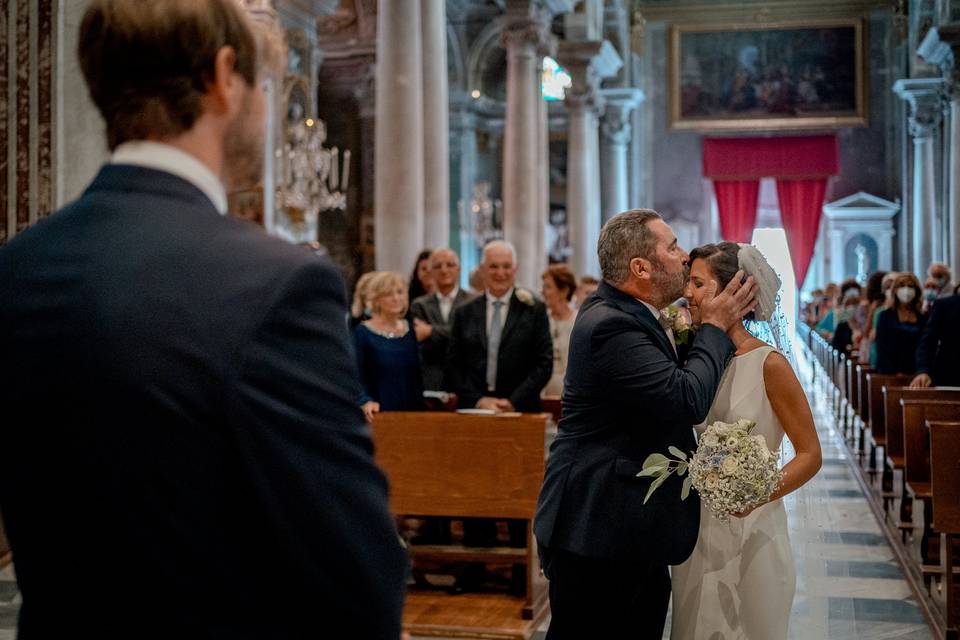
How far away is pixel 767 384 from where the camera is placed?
3564 millimetres

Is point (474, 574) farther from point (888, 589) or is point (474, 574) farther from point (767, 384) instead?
point (767, 384)

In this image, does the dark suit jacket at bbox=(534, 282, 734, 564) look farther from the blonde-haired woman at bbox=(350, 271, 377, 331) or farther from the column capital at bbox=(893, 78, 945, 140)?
the column capital at bbox=(893, 78, 945, 140)

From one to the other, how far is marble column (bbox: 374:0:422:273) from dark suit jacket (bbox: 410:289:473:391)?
2621 millimetres

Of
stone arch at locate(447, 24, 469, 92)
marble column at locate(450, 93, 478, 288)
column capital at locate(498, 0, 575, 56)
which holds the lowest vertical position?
marble column at locate(450, 93, 478, 288)

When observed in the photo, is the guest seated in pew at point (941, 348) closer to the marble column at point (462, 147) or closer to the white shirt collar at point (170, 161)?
the white shirt collar at point (170, 161)

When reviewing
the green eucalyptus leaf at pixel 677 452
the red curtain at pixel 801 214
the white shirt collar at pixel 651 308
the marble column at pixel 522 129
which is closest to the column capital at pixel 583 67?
the marble column at pixel 522 129

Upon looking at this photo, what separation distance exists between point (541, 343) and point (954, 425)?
2.64m

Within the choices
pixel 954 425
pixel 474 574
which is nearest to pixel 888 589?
pixel 954 425

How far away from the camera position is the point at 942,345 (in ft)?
29.6

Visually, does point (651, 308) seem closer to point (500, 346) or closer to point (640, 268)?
point (640, 268)

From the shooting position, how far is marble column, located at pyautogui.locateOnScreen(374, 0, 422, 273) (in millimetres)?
11117

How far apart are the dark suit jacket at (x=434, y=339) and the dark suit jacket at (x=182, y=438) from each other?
643 centimetres

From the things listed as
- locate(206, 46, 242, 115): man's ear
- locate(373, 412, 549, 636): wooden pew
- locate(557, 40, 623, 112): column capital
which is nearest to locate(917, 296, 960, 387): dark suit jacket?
locate(373, 412, 549, 636): wooden pew

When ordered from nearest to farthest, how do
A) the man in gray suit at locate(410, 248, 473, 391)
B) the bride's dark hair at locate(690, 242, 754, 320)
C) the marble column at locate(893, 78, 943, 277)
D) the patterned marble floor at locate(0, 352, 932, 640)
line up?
the bride's dark hair at locate(690, 242, 754, 320) < the patterned marble floor at locate(0, 352, 932, 640) < the man in gray suit at locate(410, 248, 473, 391) < the marble column at locate(893, 78, 943, 277)
